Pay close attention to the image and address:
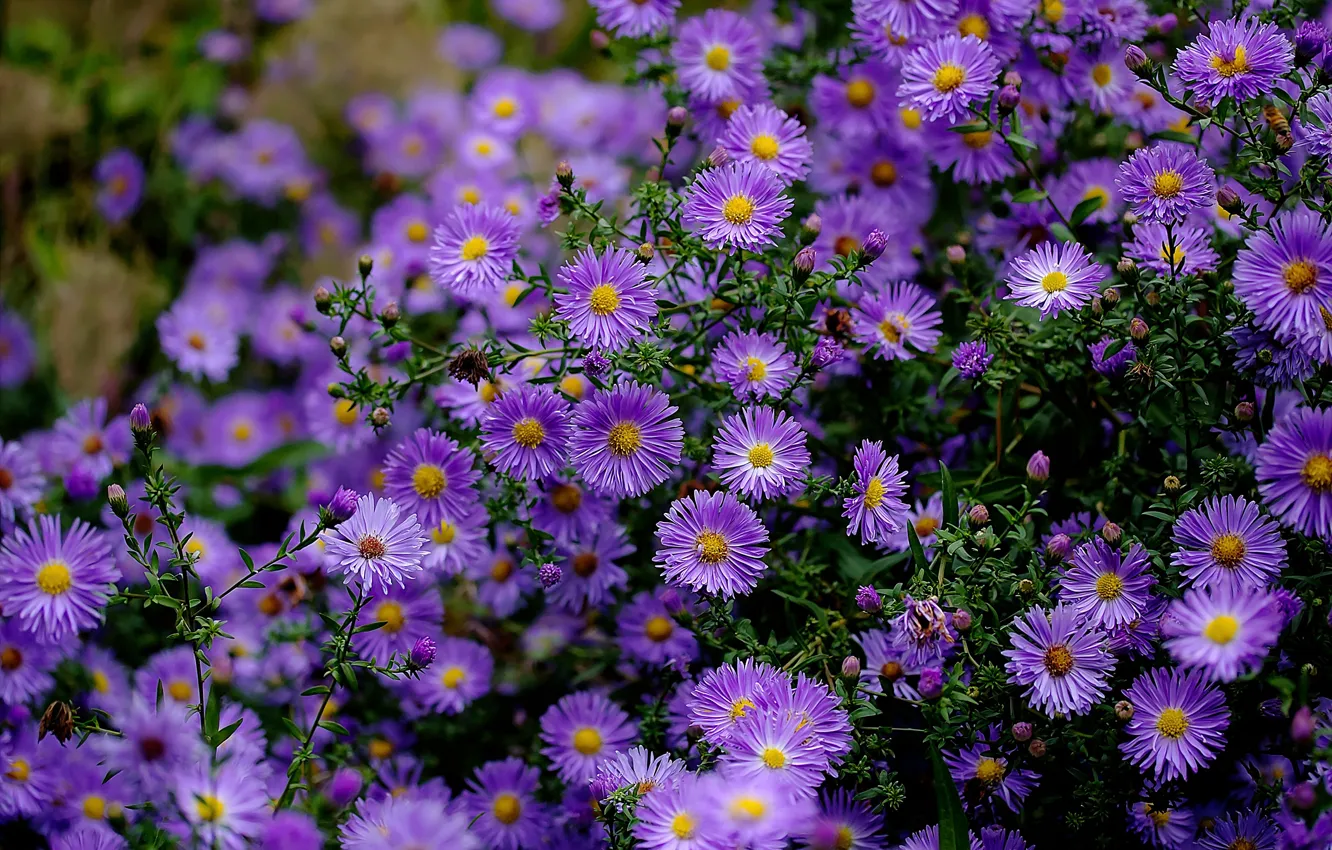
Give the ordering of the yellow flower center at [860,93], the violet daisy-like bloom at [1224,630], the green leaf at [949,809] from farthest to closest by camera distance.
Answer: the yellow flower center at [860,93], the green leaf at [949,809], the violet daisy-like bloom at [1224,630]

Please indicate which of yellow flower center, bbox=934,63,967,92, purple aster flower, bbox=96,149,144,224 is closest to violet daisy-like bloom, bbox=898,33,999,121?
yellow flower center, bbox=934,63,967,92

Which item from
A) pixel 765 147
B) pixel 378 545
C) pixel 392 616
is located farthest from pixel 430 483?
pixel 765 147

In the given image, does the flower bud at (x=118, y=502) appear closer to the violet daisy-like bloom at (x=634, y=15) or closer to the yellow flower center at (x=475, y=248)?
the yellow flower center at (x=475, y=248)

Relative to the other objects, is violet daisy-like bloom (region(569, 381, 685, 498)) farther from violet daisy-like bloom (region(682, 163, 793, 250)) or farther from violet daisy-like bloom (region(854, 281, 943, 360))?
violet daisy-like bloom (region(854, 281, 943, 360))

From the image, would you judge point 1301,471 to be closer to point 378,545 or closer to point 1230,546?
point 1230,546

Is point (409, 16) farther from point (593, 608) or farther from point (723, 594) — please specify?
point (723, 594)

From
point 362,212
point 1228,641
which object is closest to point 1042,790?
point 1228,641

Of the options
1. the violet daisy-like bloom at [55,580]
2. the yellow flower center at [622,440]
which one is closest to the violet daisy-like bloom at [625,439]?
the yellow flower center at [622,440]
